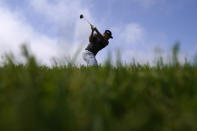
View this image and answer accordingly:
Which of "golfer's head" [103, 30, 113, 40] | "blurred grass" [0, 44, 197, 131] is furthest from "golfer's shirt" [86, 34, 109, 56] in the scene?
"blurred grass" [0, 44, 197, 131]

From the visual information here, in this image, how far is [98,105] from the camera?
977mm

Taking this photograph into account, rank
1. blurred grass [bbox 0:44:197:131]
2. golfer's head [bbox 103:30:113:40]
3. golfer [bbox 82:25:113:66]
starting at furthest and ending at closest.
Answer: golfer's head [bbox 103:30:113:40]
golfer [bbox 82:25:113:66]
blurred grass [bbox 0:44:197:131]

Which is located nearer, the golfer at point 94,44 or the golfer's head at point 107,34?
the golfer at point 94,44

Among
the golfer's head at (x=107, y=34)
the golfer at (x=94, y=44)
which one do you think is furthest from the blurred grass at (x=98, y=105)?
the golfer's head at (x=107, y=34)

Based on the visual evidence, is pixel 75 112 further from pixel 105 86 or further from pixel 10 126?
pixel 105 86

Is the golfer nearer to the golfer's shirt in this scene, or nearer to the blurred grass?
the golfer's shirt

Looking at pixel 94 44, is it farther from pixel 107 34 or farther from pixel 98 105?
pixel 98 105

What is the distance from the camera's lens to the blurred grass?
76 centimetres

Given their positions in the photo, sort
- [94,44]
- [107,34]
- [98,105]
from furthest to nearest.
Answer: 1. [107,34]
2. [94,44]
3. [98,105]

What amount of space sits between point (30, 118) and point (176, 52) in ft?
3.63

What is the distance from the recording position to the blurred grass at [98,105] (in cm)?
76

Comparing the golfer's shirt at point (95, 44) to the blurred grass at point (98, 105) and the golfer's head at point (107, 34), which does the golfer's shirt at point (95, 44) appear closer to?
the golfer's head at point (107, 34)

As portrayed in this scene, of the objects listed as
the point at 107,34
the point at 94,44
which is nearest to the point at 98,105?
the point at 94,44

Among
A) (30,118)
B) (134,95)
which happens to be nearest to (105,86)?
(134,95)
